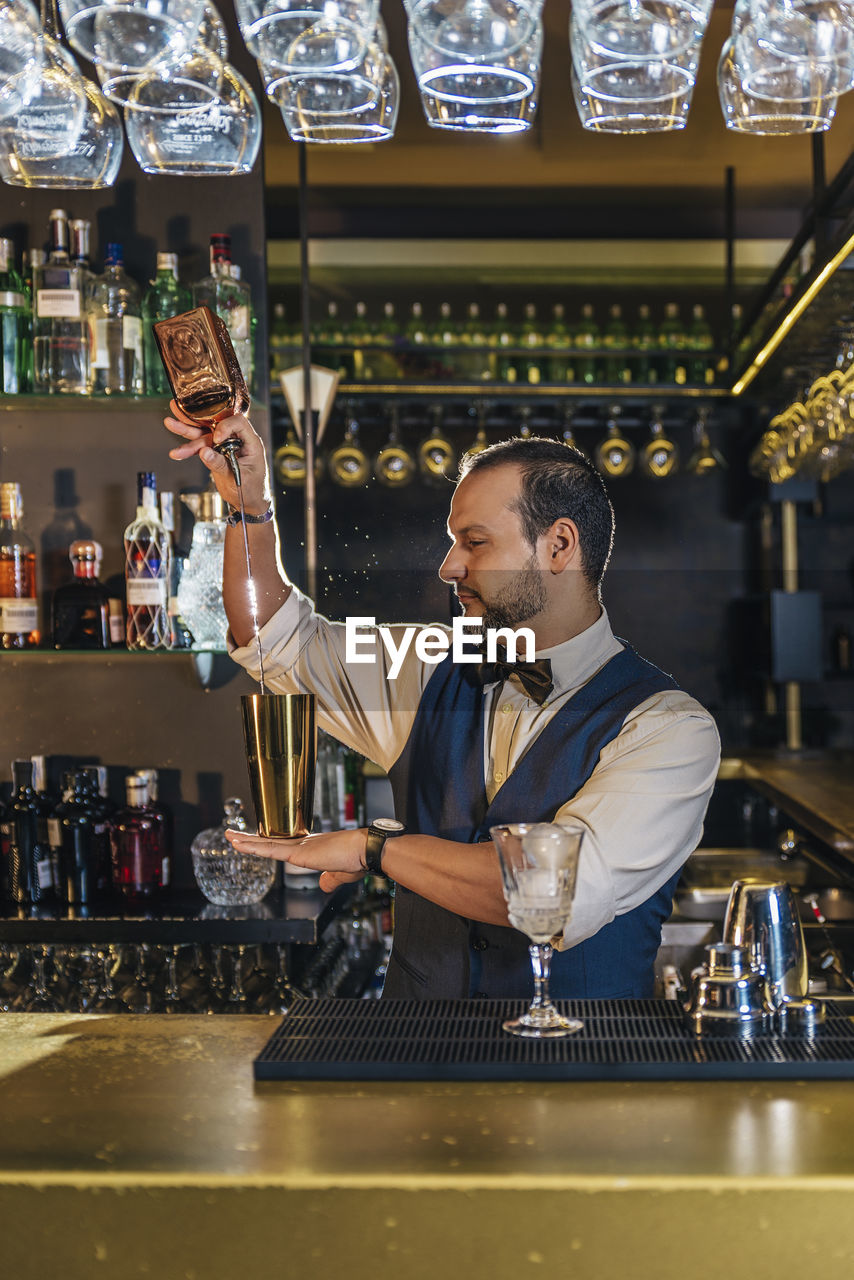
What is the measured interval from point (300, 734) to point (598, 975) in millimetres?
529

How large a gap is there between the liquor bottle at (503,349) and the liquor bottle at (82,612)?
294 centimetres

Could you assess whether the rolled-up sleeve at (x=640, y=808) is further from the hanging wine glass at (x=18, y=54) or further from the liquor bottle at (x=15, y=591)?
the liquor bottle at (x=15, y=591)

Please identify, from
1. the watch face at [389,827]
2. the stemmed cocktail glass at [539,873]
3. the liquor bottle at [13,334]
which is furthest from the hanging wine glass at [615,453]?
the stemmed cocktail glass at [539,873]

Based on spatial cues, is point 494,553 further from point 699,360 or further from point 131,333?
point 699,360

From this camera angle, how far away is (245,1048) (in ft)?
3.97

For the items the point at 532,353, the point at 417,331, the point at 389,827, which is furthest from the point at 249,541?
the point at 417,331

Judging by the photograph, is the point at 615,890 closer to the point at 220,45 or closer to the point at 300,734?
the point at 300,734

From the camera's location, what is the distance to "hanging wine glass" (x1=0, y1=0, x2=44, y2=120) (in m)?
1.19

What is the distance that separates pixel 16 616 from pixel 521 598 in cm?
114

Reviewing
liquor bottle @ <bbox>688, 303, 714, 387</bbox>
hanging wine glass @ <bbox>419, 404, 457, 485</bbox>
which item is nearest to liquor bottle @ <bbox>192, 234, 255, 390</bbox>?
hanging wine glass @ <bbox>419, 404, 457, 485</bbox>

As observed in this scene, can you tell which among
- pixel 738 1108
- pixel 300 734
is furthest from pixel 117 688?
pixel 738 1108

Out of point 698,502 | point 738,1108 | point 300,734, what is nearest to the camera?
point 738,1108

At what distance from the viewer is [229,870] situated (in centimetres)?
232

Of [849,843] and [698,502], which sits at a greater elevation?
[698,502]
